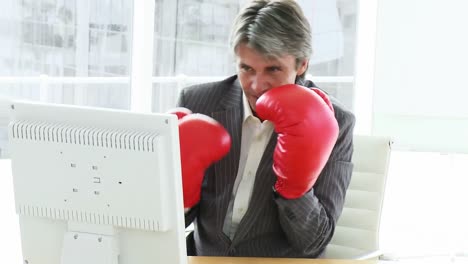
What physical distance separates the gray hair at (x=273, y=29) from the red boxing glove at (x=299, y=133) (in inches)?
4.9

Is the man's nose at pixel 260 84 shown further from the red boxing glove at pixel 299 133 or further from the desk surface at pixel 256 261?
the desk surface at pixel 256 261

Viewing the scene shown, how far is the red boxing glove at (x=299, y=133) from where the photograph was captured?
1.68 meters

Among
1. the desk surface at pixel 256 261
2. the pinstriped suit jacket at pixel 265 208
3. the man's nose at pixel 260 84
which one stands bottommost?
the desk surface at pixel 256 261

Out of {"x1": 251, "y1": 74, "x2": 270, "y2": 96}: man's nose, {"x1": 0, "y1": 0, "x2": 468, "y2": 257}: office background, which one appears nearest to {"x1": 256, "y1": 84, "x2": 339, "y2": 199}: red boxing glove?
{"x1": 251, "y1": 74, "x2": 270, "y2": 96}: man's nose

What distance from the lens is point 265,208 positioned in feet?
6.14

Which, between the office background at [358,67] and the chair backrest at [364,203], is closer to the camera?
the chair backrest at [364,203]

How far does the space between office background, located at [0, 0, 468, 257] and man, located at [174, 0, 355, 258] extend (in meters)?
1.35

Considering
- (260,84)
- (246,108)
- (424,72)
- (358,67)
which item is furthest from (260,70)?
(358,67)

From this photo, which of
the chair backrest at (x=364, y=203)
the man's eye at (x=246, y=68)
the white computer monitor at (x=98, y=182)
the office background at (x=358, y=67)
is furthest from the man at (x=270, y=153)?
the office background at (x=358, y=67)

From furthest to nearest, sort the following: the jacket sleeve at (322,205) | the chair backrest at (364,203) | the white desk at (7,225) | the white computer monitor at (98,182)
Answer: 1. the white desk at (7,225)
2. the chair backrest at (364,203)
3. the jacket sleeve at (322,205)
4. the white computer monitor at (98,182)

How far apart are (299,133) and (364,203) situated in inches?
21.3

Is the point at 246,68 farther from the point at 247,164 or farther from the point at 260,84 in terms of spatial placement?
the point at 247,164

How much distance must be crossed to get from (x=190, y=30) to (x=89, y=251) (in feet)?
11.0

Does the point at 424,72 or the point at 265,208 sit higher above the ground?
the point at 424,72
